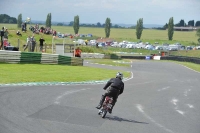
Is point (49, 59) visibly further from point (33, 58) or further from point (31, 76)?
point (31, 76)

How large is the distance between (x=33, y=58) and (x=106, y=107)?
18.2 m

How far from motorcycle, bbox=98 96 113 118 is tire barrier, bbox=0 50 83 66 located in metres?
16.3

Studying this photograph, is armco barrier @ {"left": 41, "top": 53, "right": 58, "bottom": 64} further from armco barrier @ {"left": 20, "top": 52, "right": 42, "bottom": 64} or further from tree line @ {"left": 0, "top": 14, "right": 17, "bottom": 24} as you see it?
tree line @ {"left": 0, "top": 14, "right": 17, "bottom": 24}

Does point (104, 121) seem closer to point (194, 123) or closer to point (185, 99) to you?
point (194, 123)

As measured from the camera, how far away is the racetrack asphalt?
35.4ft

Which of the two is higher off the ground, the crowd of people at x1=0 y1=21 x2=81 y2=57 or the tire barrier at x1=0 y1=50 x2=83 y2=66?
the crowd of people at x1=0 y1=21 x2=81 y2=57

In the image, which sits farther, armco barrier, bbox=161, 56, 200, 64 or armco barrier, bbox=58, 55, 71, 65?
armco barrier, bbox=161, 56, 200, 64

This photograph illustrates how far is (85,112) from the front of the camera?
13250mm

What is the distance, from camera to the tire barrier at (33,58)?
27.6 metres

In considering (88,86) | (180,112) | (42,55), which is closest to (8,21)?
(42,55)

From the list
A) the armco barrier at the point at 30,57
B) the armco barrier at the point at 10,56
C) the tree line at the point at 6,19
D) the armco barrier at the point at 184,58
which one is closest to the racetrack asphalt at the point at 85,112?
the armco barrier at the point at 10,56

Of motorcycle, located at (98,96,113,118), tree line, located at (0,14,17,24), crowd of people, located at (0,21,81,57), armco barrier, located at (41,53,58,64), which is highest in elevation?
tree line, located at (0,14,17,24)

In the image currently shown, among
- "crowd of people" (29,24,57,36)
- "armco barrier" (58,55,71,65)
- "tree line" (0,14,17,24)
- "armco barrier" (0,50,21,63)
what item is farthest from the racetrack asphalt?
"tree line" (0,14,17,24)

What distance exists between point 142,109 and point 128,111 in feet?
3.31
